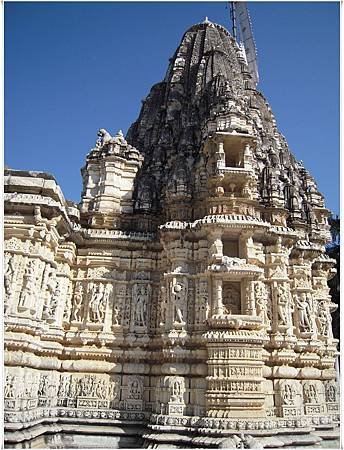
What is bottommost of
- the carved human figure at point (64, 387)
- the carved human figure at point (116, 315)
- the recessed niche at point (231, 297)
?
the carved human figure at point (64, 387)

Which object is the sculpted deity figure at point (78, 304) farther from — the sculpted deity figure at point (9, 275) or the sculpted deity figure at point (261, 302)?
the sculpted deity figure at point (261, 302)

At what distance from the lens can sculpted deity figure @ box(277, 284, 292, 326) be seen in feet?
42.8

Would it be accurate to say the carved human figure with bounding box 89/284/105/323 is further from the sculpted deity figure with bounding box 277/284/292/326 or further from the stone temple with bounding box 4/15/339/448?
the sculpted deity figure with bounding box 277/284/292/326

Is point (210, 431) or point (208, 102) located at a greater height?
point (208, 102)

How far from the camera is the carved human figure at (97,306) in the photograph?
13227 millimetres

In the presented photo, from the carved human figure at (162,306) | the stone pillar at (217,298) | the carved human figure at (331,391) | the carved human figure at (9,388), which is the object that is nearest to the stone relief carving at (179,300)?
the carved human figure at (162,306)

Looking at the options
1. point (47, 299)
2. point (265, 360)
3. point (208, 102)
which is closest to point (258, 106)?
point (208, 102)

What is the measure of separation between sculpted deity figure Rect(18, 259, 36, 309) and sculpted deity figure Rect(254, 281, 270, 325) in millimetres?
6693

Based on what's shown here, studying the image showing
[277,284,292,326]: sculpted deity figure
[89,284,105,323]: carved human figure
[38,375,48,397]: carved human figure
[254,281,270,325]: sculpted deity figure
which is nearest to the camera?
[38,375,48,397]: carved human figure

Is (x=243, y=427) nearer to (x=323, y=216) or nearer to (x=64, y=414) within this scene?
(x=64, y=414)

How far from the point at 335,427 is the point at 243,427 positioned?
15.2 feet

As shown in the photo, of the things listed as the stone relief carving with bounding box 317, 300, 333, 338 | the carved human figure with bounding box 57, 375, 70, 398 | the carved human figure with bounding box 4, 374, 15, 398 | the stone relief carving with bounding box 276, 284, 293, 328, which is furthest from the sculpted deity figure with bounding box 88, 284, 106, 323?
the stone relief carving with bounding box 317, 300, 333, 338

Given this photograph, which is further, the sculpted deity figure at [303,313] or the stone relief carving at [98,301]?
the sculpted deity figure at [303,313]

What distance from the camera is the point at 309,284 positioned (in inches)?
567
